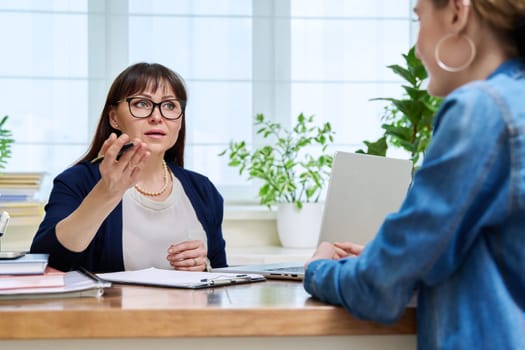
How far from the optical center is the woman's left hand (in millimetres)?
1938

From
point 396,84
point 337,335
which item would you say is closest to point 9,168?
point 396,84

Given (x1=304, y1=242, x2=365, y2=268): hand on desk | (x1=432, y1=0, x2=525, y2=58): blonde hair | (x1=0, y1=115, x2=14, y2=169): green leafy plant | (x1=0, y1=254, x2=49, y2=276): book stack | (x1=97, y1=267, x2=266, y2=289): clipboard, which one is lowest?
(x1=97, y1=267, x2=266, y2=289): clipboard

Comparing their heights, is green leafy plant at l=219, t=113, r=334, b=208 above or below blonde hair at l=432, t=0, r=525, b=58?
below

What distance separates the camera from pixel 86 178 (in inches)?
83.8

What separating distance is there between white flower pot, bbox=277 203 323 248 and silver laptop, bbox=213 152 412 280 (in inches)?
61.0

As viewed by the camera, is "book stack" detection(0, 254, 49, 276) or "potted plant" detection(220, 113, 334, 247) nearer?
"book stack" detection(0, 254, 49, 276)

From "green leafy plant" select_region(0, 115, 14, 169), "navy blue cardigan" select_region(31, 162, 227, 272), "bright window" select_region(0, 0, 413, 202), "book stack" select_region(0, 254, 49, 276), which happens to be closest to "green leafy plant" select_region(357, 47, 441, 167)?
"bright window" select_region(0, 0, 413, 202)

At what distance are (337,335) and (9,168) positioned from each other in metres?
2.49

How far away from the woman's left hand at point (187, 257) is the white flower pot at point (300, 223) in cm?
121

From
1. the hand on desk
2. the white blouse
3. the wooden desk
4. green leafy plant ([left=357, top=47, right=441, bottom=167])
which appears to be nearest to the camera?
the wooden desk

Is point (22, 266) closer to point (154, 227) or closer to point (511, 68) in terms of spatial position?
point (154, 227)

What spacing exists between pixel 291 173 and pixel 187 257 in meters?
1.37

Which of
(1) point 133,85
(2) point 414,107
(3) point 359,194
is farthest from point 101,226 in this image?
(2) point 414,107

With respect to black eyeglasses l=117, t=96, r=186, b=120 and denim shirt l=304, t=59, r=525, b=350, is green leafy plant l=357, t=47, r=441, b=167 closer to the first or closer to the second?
black eyeglasses l=117, t=96, r=186, b=120
